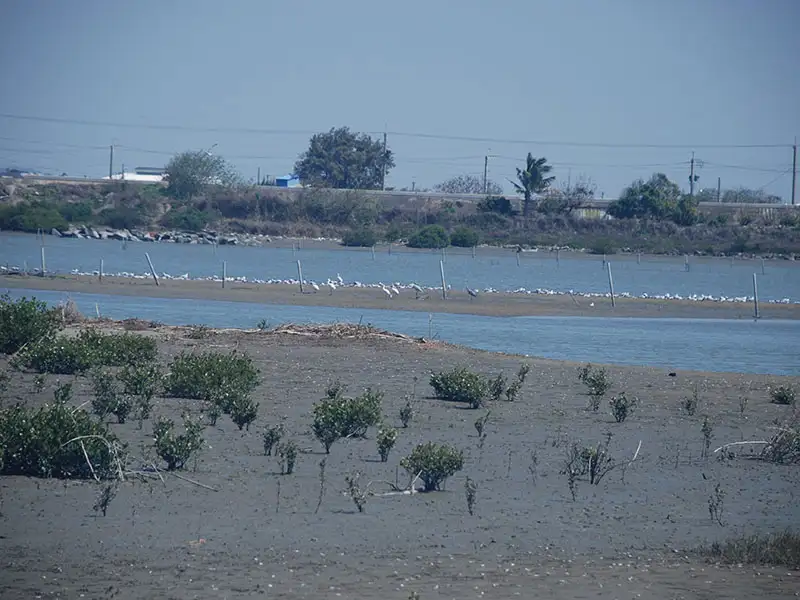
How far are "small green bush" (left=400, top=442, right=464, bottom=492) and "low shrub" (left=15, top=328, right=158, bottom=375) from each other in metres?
7.59

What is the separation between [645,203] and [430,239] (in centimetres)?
2425

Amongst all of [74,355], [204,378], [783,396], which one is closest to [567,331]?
[783,396]

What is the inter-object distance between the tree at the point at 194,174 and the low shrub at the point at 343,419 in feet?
279

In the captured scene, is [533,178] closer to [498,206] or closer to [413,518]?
[498,206]

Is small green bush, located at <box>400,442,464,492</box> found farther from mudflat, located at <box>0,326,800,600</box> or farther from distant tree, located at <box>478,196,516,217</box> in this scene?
distant tree, located at <box>478,196,516,217</box>

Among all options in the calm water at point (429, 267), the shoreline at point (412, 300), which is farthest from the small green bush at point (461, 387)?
the calm water at point (429, 267)

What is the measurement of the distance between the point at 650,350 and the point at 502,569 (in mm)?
21043

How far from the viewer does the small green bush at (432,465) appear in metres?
11.5

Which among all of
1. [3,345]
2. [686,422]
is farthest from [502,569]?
[3,345]

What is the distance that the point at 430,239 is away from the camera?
264 feet

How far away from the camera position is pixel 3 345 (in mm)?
19031

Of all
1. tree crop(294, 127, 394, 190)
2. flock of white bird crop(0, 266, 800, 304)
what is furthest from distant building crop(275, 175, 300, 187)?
flock of white bird crop(0, 266, 800, 304)

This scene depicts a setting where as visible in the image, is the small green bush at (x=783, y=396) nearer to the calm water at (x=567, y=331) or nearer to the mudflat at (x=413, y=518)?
the mudflat at (x=413, y=518)

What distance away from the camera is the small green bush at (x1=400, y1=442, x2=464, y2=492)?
1154 cm
